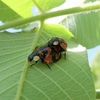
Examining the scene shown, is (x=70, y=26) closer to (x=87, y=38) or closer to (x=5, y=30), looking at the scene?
(x=87, y=38)

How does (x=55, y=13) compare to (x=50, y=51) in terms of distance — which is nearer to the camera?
(x=55, y=13)

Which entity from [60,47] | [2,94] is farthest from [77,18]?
[2,94]

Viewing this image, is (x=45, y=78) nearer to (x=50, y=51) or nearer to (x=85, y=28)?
(x=50, y=51)

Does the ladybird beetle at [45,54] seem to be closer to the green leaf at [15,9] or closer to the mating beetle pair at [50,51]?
the mating beetle pair at [50,51]

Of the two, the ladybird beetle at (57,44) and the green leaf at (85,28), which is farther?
the green leaf at (85,28)

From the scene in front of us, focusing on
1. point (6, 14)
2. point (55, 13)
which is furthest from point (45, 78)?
point (6, 14)

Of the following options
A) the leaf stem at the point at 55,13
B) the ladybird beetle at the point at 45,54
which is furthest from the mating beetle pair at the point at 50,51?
the leaf stem at the point at 55,13
